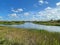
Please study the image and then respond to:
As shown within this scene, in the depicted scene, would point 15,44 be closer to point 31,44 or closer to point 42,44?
point 31,44

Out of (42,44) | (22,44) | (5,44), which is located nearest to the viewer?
(5,44)

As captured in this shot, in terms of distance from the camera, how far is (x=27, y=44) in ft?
36.4

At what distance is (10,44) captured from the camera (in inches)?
421

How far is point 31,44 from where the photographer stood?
11.2 metres

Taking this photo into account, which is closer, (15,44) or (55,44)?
(15,44)

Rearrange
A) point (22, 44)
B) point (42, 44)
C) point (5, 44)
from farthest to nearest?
point (42, 44) < point (22, 44) < point (5, 44)

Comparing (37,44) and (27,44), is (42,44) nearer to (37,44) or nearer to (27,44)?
(37,44)

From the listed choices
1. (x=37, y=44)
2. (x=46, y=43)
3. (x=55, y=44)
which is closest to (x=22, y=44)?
(x=37, y=44)

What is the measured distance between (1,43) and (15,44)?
49.0 inches

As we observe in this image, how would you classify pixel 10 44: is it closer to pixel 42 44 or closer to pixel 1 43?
pixel 1 43

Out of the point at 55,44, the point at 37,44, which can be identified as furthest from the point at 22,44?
the point at 55,44

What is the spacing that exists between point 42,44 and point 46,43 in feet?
1.80

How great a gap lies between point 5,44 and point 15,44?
99 cm

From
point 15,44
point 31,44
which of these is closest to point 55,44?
point 31,44
